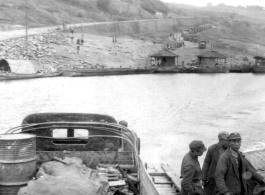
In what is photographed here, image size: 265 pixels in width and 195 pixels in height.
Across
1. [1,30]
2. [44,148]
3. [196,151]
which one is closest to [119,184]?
[196,151]

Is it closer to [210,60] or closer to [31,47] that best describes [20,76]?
[31,47]

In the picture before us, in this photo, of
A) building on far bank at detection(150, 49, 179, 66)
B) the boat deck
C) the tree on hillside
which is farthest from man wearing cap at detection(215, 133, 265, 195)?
the tree on hillside

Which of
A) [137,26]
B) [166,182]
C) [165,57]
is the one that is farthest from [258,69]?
[166,182]

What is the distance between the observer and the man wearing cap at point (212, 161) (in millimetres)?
7090

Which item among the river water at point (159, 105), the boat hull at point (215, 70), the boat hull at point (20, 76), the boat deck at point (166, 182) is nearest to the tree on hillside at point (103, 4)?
the boat hull at point (215, 70)

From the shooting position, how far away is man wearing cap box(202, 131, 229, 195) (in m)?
7.09

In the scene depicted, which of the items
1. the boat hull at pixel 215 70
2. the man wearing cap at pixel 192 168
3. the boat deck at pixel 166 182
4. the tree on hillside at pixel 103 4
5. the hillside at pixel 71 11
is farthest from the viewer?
the tree on hillside at pixel 103 4

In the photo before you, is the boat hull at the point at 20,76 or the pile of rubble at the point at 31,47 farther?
the pile of rubble at the point at 31,47

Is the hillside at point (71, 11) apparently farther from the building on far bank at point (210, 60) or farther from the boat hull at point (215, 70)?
the boat hull at point (215, 70)

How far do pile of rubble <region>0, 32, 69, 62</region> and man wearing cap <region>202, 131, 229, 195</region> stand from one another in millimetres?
49132

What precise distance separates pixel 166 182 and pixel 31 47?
51734 millimetres

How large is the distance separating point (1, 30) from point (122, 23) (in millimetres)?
30496

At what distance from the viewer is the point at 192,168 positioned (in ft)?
21.4

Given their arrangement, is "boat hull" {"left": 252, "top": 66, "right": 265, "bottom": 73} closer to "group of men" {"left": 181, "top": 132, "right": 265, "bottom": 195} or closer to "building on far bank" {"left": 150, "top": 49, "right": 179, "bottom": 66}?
"building on far bank" {"left": 150, "top": 49, "right": 179, "bottom": 66}
